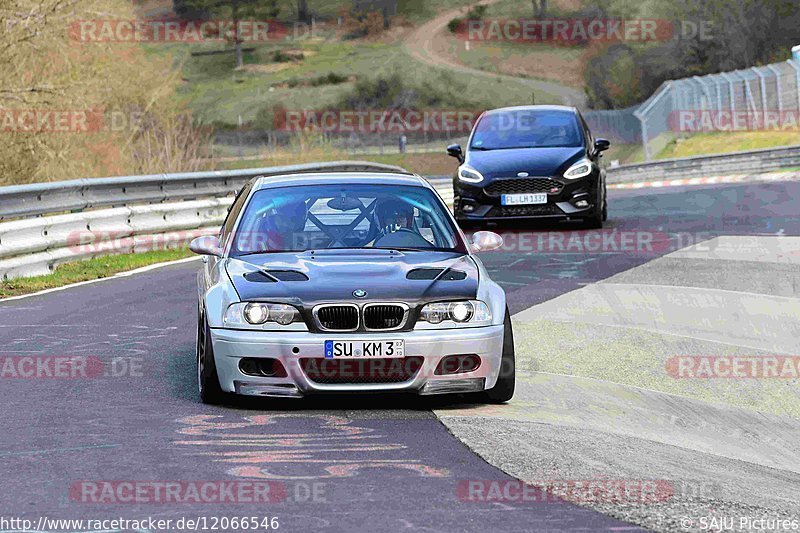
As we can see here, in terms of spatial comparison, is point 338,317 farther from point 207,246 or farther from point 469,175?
point 469,175

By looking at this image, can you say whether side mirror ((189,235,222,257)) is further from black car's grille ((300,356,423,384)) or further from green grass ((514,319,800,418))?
green grass ((514,319,800,418))

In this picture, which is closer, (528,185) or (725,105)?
(528,185)

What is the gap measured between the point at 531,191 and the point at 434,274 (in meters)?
11.9

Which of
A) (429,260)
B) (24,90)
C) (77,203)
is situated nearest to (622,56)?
(24,90)

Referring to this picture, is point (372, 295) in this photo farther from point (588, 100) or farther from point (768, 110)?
point (588, 100)

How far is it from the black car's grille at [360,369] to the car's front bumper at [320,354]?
0.02 m

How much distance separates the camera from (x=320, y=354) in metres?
8.20

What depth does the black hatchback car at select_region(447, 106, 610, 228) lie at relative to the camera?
2045 centimetres

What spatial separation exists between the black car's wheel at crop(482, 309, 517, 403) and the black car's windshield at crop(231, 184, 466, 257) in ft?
3.15

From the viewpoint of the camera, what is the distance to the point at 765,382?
1094cm

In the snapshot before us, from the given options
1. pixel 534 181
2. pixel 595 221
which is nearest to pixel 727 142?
pixel 595 221

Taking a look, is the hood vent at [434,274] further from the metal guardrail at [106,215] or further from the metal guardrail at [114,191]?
the metal guardrail at [114,191]

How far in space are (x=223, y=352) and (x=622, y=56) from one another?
3790 inches

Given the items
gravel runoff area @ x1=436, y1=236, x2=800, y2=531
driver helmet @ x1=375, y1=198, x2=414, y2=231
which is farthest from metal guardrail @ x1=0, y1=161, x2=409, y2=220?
driver helmet @ x1=375, y1=198, x2=414, y2=231
